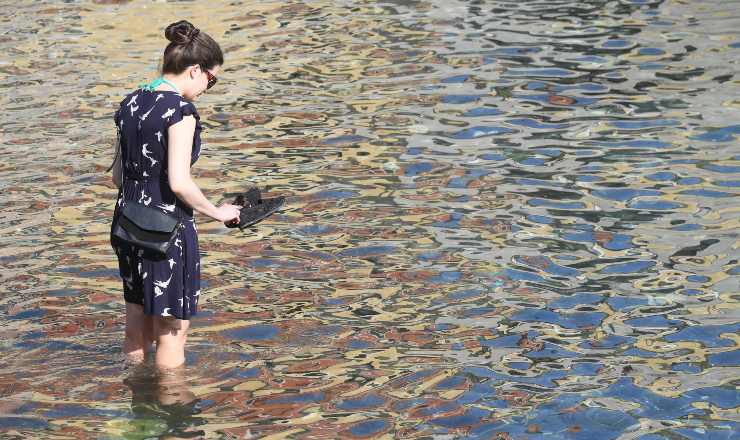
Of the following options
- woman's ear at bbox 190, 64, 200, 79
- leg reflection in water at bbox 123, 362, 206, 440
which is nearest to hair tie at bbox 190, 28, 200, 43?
woman's ear at bbox 190, 64, 200, 79

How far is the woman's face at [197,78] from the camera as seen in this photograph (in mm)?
5871

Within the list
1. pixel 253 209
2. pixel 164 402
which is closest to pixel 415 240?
pixel 253 209

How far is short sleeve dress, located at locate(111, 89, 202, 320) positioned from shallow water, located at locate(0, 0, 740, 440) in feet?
2.32

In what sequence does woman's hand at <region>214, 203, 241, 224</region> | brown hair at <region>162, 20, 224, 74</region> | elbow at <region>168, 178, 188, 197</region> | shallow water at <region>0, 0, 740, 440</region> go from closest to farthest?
elbow at <region>168, 178, 188, 197</region> → brown hair at <region>162, 20, 224, 74</region> → woman's hand at <region>214, 203, 241, 224</region> → shallow water at <region>0, 0, 740, 440</region>

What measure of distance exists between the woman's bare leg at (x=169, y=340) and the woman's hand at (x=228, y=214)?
608 mm

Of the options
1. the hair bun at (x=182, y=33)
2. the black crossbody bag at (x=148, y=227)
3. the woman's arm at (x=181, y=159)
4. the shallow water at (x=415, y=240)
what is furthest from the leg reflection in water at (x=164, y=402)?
the hair bun at (x=182, y=33)

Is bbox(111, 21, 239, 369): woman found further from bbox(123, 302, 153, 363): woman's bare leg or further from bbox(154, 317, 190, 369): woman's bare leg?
bbox(123, 302, 153, 363): woman's bare leg

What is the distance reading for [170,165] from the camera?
5719 mm

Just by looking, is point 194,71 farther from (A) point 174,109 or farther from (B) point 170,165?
(B) point 170,165

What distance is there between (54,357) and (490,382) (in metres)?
2.61

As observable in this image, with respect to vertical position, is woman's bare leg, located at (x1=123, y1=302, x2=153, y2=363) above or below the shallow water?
above

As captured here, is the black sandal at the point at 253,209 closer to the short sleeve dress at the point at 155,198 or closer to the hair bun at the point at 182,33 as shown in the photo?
the short sleeve dress at the point at 155,198

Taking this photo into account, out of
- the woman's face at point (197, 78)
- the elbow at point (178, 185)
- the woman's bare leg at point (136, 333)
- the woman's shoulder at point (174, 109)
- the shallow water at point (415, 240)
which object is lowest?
the shallow water at point (415, 240)

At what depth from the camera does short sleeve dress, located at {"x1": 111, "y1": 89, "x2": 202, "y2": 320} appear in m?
5.77
